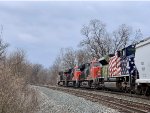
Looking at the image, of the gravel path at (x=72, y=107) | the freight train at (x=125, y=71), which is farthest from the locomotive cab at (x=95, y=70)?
the gravel path at (x=72, y=107)

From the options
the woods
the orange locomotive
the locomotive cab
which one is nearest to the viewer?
the woods

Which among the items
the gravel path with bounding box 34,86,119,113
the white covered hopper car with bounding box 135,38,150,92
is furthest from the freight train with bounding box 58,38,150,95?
the gravel path with bounding box 34,86,119,113

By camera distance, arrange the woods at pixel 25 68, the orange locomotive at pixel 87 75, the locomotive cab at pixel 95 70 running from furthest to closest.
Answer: the orange locomotive at pixel 87 75 < the locomotive cab at pixel 95 70 < the woods at pixel 25 68

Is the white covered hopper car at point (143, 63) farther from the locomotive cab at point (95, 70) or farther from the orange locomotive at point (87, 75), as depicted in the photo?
the locomotive cab at point (95, 70)

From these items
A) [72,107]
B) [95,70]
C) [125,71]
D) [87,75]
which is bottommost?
[72,107]

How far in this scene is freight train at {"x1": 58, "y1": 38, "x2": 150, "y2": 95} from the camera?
771 inches

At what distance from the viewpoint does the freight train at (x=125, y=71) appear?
64.2 feet

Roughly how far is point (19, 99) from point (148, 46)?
9.01m

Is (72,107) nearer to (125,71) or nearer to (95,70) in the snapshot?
(125,71)

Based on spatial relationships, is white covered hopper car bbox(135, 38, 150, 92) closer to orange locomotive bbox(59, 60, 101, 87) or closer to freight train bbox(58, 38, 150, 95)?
freight train bbox(58, 38, 150, 95)

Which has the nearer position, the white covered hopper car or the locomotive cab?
the white covered hopper car

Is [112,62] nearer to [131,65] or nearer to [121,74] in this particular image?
[121,74]

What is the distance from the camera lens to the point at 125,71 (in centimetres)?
2512

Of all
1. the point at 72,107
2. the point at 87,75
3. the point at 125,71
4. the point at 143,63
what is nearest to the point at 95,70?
the point at 87,75
